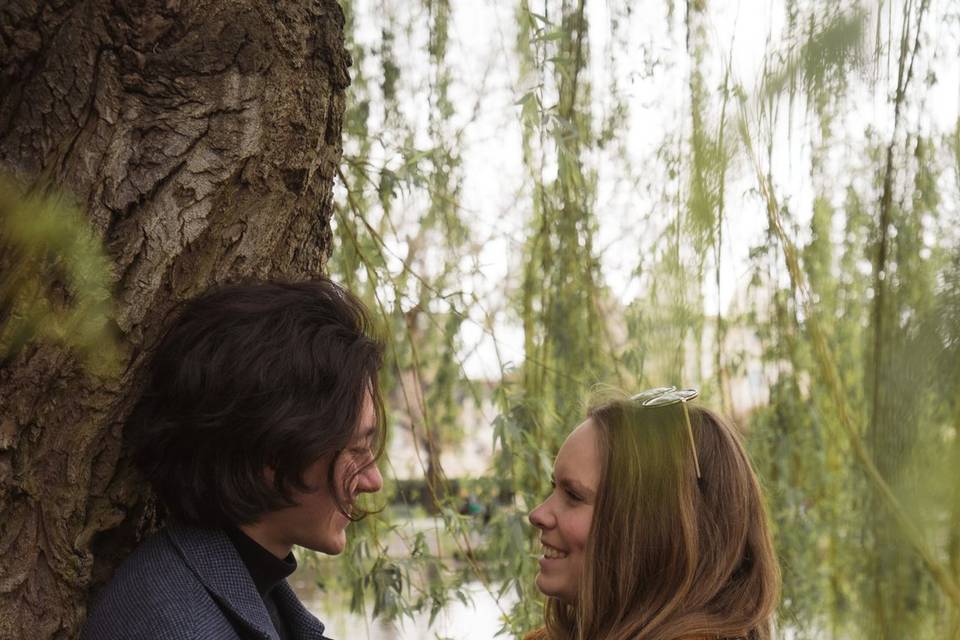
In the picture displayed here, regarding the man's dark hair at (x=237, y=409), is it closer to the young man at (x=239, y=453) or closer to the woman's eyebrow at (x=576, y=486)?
the young man at (x=239, y=453)

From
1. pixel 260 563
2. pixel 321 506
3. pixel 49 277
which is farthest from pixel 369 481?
pixel 49 277

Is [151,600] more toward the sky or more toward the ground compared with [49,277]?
more toward the ground

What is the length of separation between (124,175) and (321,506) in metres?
0.54

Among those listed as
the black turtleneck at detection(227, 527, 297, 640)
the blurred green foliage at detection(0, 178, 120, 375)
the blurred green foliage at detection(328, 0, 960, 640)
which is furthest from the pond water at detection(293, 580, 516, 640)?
the blurred green foliage at detection(0, 178, 120, 375)

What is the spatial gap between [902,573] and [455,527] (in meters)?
2.06

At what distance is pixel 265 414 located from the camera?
1.47 meters

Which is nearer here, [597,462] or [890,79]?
[890,79]

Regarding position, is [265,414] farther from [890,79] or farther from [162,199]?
[890,79]

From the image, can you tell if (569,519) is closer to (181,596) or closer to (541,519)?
(541,519)

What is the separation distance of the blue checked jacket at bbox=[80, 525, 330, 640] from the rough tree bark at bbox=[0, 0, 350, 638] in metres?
0.07

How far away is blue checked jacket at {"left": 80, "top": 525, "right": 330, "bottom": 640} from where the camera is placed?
1364 mm

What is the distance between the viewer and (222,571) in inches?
57.1

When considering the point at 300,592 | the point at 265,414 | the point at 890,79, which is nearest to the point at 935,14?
the point at 890,79

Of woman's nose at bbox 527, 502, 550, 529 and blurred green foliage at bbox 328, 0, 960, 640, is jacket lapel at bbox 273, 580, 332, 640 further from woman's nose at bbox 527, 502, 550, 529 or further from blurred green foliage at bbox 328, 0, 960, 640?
blurred green foliage at bbox 328, 0, 960, 640
